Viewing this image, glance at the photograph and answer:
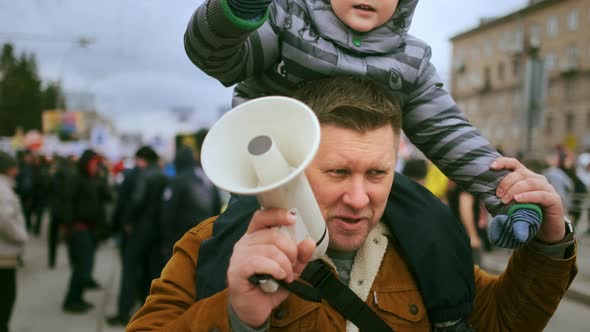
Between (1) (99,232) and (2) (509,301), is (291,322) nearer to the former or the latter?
(2) (509,301)

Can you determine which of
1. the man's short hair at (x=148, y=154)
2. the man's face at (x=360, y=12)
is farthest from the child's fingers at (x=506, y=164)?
the man's short hair at (x=148, y=154)

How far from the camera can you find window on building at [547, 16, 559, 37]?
5516cm

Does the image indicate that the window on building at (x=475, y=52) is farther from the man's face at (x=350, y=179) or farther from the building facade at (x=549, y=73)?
the man's face at (x=350, y=179)

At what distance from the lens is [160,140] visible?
1800 cm

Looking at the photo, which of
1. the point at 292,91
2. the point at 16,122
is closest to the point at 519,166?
the point at 292,91

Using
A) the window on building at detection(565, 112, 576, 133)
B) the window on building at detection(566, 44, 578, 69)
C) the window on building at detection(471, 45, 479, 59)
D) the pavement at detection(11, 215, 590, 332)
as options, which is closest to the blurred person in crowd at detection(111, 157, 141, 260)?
the pavement at detection(11, 215, 590, 332)

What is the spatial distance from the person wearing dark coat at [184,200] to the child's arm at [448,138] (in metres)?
4.66

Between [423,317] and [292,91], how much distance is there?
77 cm

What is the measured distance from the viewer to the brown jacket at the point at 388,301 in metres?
1.56

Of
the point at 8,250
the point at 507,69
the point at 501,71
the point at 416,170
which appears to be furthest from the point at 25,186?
the point at 501,71

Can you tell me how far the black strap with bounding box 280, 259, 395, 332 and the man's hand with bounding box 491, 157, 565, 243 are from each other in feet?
1.61

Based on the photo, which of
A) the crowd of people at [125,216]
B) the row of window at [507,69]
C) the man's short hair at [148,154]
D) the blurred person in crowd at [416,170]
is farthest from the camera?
the row of window at [507,69]

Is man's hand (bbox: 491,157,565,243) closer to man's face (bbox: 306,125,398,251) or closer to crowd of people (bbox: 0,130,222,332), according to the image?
man's face (bbox: 306,125,398,251)

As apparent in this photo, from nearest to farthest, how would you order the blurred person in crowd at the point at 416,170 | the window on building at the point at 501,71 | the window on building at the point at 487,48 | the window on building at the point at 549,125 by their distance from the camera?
the blurred person in crowd at the point at 416,170 < the window on building at the point at 549,125 < the window on building at the point at 501,71 < the window on building at the point at 487,48
